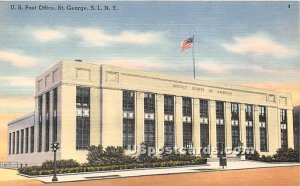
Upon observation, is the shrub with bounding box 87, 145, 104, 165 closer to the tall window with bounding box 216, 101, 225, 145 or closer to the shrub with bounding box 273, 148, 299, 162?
the tall window with bounding box 216, 101, 225, 145

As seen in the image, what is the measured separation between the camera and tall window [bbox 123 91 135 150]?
3349cm

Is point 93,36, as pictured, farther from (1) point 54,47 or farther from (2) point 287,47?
(2) point 287,47

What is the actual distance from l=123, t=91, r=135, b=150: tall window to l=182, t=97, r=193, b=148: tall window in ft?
18.0

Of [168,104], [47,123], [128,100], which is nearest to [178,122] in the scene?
[168,104]

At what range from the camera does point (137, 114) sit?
113ft

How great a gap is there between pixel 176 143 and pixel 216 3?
17.1 metres

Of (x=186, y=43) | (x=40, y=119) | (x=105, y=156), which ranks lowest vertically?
(x=105, y=156)

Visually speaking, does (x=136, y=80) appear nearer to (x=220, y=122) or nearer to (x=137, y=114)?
(x=137, y=114)

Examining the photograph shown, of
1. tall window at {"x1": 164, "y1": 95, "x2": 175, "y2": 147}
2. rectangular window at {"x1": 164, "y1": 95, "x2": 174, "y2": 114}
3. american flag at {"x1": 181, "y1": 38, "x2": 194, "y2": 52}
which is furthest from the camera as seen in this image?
rectangular window at {"x1": 164, "y1": 95, "x2": 174, "y2": 114}

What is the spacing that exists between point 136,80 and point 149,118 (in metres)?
3.56

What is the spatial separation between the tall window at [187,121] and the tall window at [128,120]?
548 centimetres

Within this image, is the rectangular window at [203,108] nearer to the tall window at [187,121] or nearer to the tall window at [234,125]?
the tall window at [187,121]

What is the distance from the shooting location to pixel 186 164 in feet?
105

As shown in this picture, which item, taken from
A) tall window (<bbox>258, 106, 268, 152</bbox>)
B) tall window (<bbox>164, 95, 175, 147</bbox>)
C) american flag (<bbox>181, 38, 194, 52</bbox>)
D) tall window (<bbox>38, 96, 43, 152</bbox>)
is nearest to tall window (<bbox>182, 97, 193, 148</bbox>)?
tall window (<bbox>164, 95, 175, 147</bbox>)
